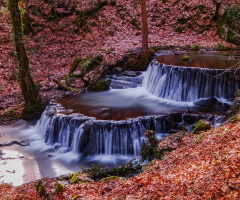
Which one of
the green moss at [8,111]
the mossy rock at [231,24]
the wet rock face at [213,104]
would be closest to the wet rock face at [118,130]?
the wet rock face at [213,104]

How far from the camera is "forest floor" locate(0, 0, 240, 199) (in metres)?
4.49

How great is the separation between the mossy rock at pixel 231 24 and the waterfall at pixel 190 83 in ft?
19.9

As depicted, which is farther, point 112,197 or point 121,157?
point 121,157

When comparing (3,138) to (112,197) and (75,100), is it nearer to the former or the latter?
(75,100)

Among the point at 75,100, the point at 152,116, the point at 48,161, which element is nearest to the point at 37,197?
the point at 48,161

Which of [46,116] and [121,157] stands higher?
[46,116]

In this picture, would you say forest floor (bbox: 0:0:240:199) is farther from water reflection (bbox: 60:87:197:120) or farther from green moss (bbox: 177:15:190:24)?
water reflection (bbox: 60:87:197:120)

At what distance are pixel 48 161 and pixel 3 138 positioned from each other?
294cm

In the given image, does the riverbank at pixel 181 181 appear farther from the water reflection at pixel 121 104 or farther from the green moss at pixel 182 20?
the green moss at pixel 182 20

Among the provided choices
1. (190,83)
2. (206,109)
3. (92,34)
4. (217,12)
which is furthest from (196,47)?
(92,34)

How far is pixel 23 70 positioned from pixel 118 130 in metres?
5.81

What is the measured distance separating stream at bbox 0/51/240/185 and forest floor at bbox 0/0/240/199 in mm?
1438

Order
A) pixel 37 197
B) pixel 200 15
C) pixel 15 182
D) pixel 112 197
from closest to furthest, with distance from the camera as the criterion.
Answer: pixel 112 197
pixel 37 197
pixel 15 182
pixel 200 15

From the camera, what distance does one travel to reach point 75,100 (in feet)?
41.8
